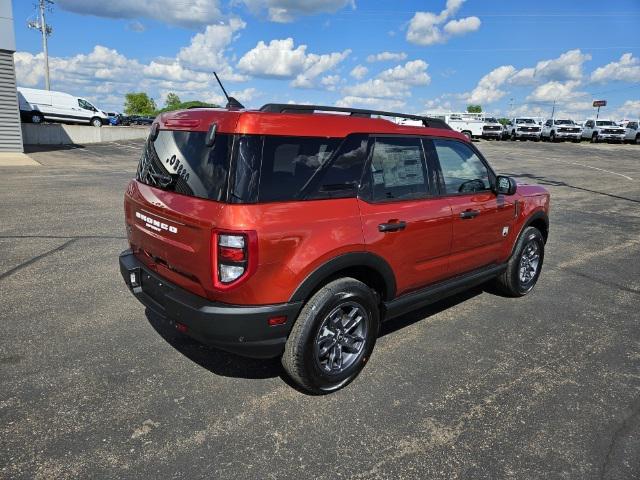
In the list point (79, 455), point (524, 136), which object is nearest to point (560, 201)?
point (79, 455)

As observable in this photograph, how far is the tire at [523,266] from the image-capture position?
473 cm

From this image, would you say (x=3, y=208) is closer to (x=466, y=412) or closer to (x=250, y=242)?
(x=250, y=242)

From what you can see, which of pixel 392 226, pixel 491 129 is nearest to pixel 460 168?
pixel 392 226

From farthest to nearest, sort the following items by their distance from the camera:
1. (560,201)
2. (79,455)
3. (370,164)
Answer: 1. (560,201)
2. (370,164)
3. (79,455)

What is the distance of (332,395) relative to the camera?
10.2 ft

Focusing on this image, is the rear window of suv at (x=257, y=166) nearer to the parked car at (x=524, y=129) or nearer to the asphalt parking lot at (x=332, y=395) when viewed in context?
the asphalt parking lot at (x=332, y=395)

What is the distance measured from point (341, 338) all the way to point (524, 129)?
122 feet

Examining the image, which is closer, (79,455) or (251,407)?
(79,455)

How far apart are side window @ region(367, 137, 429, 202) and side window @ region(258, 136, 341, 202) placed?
0.44m

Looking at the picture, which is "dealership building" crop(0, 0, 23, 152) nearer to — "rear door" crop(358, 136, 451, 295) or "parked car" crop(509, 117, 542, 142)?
"rear door" crop(358, 136, 451, 295)

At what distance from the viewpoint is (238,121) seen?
2639 millimetres

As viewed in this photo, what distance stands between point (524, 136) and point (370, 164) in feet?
122

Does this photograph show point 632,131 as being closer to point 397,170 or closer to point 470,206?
point 470,206

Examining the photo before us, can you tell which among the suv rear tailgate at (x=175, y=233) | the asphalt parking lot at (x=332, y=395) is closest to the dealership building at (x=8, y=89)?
the asphalt parking lot at (x=332, y=395)
